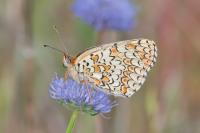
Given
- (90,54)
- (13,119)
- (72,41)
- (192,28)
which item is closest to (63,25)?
(72,41)

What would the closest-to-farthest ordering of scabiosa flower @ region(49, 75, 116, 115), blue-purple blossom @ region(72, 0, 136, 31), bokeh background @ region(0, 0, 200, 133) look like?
scabiosa flower @ region(49, 75, 116, 115)
bokeh background @ region(0, 0, 200, 133)
blue-purple blossom @ region(72, 0, 136, 31)

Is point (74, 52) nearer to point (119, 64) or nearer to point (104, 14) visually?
point (104, 14)

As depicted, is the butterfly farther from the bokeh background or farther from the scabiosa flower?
the bokeh background

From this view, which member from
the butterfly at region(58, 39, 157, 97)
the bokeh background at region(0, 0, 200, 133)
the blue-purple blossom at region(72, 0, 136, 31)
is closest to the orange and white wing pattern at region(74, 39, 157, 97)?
the butterfly at region(58, 39, 157, 97)

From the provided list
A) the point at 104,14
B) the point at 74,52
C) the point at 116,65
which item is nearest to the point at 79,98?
the point at 116,65

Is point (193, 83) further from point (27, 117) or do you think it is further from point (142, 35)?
point (27, 117)

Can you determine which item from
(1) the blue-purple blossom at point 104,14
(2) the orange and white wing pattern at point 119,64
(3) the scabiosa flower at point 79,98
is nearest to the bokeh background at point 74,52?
(1) the blue-purple blossom at point 104,14

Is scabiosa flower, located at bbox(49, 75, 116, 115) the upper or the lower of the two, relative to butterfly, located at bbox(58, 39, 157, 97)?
lower
